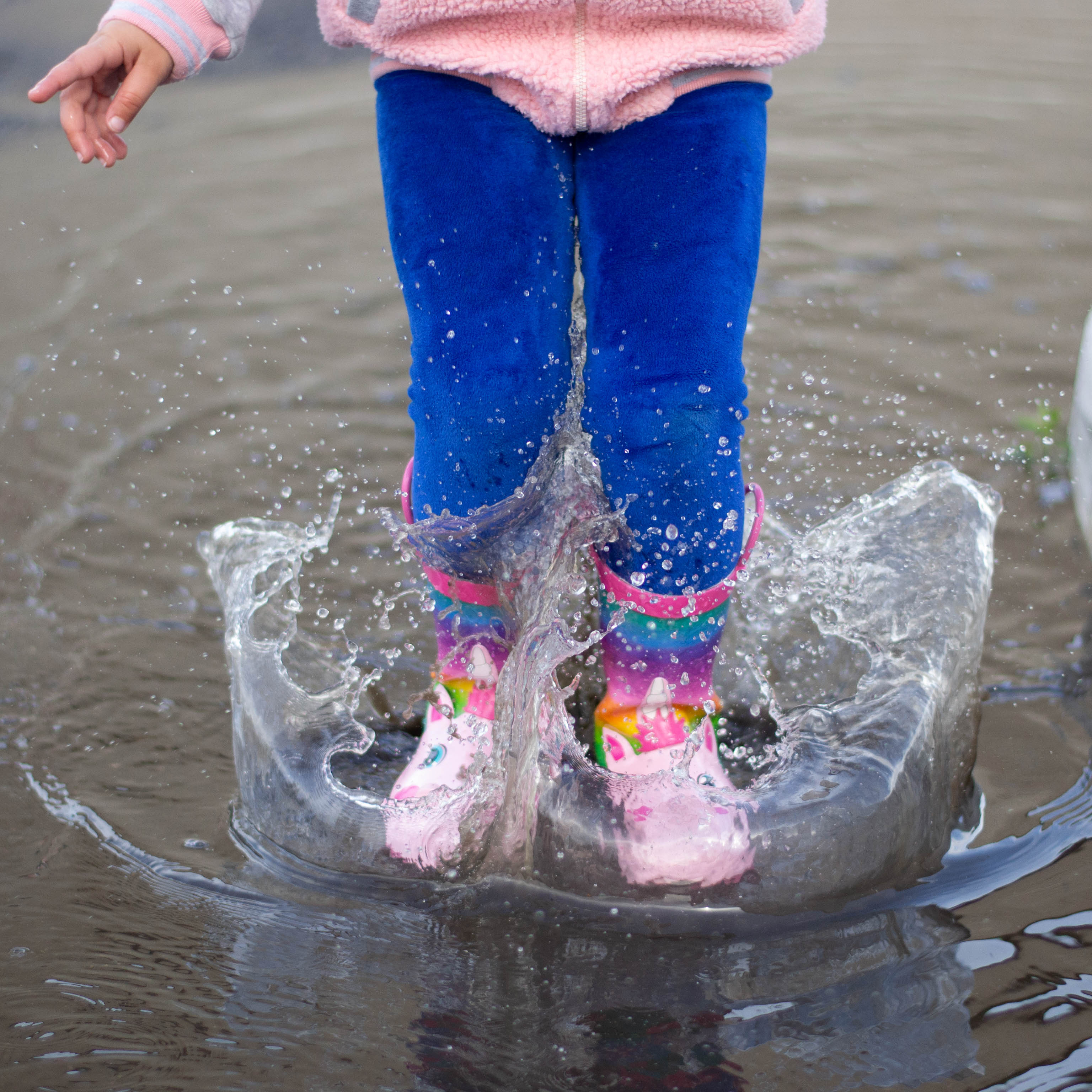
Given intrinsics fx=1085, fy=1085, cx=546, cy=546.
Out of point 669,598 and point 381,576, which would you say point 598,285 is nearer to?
point 669,598

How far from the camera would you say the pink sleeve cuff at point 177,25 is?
2.94 ft

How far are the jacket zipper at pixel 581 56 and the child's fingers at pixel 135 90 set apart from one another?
1.11ft

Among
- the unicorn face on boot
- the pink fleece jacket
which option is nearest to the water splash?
the unicorn face on boot

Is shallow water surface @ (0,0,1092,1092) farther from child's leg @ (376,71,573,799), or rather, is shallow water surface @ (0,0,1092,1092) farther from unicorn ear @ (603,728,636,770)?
child's leg @ (376,71,573,799)

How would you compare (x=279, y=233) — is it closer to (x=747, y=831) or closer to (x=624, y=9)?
(x=624, y=9)

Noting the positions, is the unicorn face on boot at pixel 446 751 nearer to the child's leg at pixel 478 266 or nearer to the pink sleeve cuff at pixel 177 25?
the child's leg at pixel 478 266

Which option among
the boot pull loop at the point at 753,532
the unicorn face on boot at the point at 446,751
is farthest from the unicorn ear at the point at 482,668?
the boot pull loop at the point at 753,532

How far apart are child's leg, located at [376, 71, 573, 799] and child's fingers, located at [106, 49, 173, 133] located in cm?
19

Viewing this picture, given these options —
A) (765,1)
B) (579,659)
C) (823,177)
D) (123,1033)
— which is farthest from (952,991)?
(823,177)

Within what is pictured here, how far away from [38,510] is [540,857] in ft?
3.28

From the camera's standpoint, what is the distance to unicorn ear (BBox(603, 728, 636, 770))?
108 centimetres

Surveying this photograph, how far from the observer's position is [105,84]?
36.2 inches

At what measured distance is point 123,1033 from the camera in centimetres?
83

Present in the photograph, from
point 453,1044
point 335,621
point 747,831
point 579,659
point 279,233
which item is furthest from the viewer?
point 279,233
